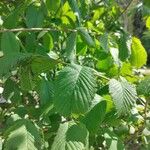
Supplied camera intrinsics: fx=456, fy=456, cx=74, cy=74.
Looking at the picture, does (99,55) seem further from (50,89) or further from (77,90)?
(77,90)

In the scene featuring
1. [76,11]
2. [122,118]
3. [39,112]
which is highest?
[76,11]

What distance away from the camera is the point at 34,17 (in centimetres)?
150

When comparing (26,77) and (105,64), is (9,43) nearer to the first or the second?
(26,77)

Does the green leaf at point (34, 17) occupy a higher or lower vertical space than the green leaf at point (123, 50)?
higher

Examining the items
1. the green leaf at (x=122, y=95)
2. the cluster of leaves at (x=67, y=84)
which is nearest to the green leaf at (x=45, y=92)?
the cluster of leaves at (x=67, y=84)

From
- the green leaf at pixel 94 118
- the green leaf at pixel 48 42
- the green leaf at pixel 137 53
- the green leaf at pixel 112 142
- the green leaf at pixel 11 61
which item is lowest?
Answer: the green leaf at pixel 112 142

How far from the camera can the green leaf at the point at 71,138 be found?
1.12 m

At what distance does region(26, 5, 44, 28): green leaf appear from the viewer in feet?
4.91

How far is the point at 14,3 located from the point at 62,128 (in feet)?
3.08

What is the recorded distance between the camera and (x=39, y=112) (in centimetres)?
135

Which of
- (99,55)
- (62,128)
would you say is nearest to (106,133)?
(62,128)

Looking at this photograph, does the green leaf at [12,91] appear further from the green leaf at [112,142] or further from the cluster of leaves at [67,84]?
the green leaf at [112,142]

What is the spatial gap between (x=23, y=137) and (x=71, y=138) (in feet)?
0.39

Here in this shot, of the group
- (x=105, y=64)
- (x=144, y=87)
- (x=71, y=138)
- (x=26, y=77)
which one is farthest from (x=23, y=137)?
(x=105, y=64)
